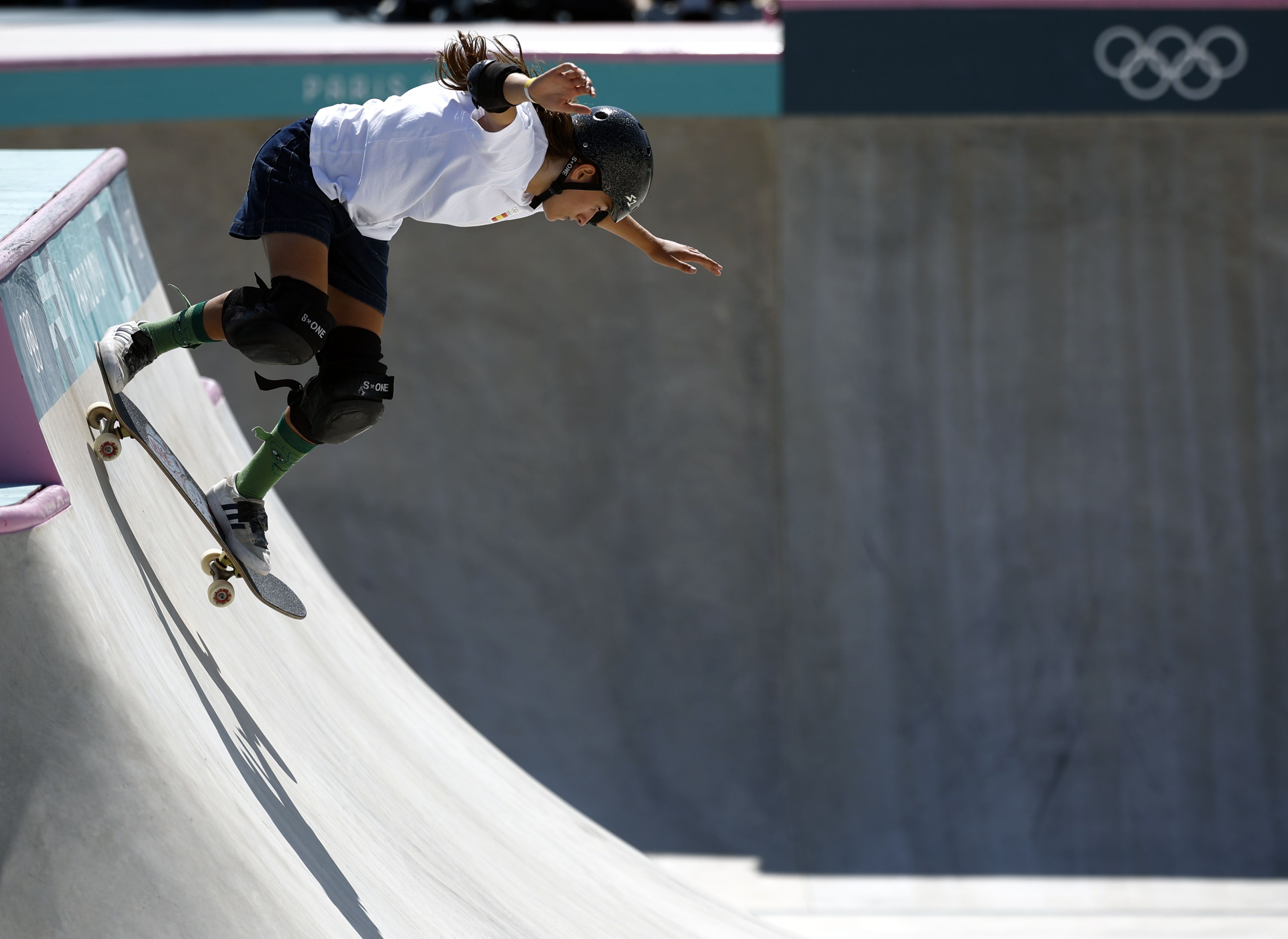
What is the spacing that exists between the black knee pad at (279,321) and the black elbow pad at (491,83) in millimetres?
676

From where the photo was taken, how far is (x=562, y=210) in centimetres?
301

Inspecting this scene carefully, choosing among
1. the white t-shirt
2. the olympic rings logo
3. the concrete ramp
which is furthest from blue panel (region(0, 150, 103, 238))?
the olympic rings logo

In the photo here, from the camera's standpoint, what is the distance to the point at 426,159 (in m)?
2.88

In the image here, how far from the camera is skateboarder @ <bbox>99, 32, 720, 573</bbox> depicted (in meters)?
2.88

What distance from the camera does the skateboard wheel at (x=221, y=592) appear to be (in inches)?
130

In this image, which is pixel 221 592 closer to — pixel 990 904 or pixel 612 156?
pixel 612 156

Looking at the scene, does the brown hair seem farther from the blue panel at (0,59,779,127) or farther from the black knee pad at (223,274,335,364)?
the blue panel at (0,59,779,127)

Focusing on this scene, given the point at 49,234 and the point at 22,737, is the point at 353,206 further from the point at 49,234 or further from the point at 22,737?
the point at 22,737

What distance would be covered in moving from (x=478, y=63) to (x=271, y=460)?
1.25 metres

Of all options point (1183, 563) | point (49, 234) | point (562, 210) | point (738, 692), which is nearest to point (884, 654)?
point (738, 692)

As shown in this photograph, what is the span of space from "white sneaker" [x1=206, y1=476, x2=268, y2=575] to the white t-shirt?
90cm

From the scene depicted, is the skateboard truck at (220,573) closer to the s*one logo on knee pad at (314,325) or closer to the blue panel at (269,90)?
the s*one logo on knee pad at (314,325)

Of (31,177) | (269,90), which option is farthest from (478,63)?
(269,90)

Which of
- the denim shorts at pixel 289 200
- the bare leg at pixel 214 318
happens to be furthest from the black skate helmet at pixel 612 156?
the bare leg at pixel 214 318
